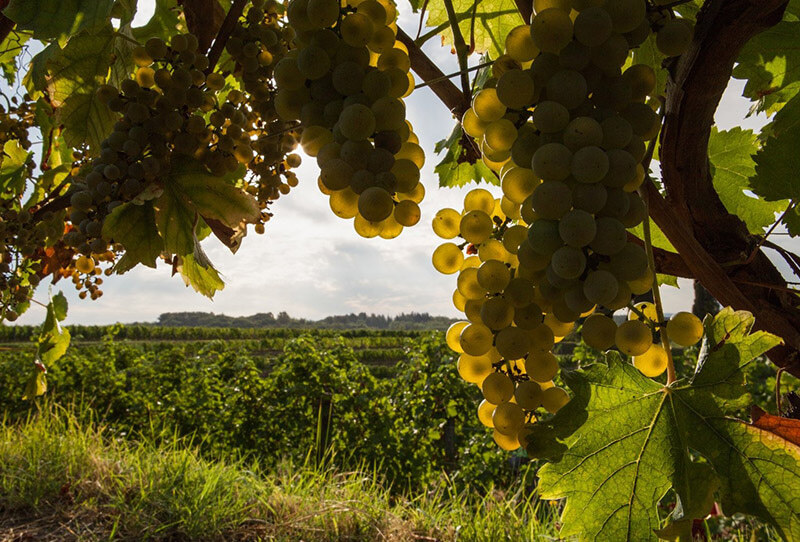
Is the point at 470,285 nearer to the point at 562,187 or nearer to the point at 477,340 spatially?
the point at 477,340

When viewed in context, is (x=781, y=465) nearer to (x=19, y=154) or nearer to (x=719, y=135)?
(x=719, y=135)

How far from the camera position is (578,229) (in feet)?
1.28

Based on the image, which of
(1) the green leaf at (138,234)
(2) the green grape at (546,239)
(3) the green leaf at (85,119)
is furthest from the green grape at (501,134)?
(3) the green leaf at (85,119)

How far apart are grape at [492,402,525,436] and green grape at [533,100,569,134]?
27 centimetres

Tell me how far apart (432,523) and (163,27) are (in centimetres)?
293

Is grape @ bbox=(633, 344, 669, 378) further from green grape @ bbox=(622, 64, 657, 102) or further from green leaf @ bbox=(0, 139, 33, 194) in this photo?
green leaf @ bbox=(0, 139, 33, 194)

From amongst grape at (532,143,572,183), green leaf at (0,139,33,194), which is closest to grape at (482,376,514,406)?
grape at (532,143,572,183)

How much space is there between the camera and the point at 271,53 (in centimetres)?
85

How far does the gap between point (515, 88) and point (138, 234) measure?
0.60 metres

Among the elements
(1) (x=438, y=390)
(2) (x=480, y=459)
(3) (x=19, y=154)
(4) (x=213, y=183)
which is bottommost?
(2) (x=480, y=459)

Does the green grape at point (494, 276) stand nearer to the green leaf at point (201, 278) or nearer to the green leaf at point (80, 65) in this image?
the green leaf at point (201, 278)

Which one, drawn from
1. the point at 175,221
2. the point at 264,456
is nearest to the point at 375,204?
the point at 175,221

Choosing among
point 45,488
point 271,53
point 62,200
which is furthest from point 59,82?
point 45,488

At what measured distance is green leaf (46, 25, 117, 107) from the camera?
896 millimetres
